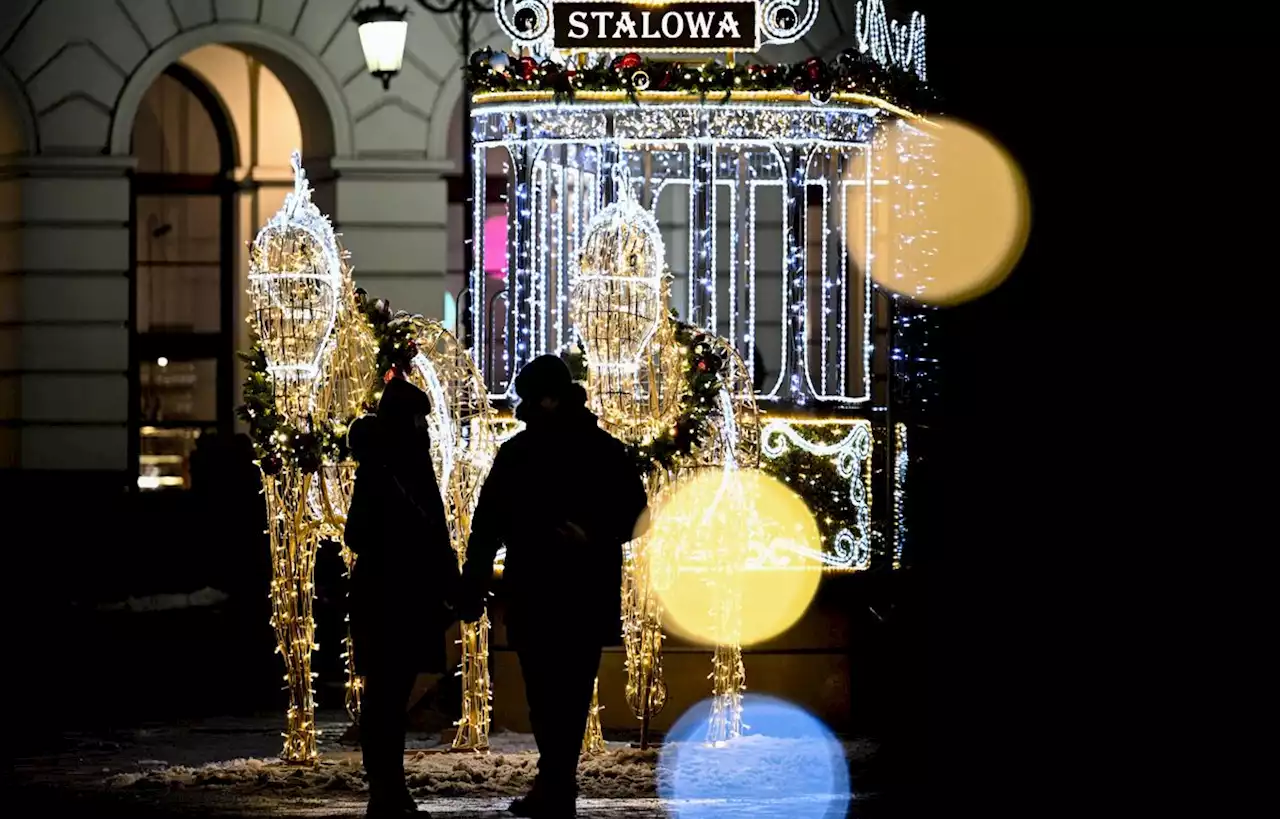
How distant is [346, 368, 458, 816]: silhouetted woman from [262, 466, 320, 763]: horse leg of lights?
1.74 meters

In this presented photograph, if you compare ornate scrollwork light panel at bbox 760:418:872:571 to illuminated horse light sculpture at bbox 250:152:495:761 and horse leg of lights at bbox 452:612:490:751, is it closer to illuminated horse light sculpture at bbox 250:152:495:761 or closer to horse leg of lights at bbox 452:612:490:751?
illuminated horse light sculpture at bbox 250:152:495:761

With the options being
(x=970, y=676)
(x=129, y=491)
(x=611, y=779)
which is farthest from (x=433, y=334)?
(x=129, y=491)

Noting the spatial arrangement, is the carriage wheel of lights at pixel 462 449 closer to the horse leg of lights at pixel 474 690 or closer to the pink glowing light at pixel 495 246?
the horse leg of lights at pixel 474 690

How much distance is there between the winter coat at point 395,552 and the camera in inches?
395

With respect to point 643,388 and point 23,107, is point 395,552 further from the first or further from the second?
point 23,107

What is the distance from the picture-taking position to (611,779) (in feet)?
37.0

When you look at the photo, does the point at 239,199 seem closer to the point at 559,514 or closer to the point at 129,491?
the point at 129,491

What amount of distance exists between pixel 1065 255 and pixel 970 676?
145cm

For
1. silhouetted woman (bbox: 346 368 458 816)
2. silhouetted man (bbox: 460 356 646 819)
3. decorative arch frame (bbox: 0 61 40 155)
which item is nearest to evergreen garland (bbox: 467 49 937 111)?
silhouetted woman (bbox: 346 368 458 816)

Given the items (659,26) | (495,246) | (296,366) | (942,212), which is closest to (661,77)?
(659,26)

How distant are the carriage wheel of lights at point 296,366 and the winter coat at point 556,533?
207 centimetres

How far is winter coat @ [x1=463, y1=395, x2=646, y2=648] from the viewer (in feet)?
31.6

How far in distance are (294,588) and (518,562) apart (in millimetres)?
2397

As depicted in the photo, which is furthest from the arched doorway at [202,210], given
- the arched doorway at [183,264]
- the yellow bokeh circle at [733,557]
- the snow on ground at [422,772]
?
the snow on ground at [422,772]
